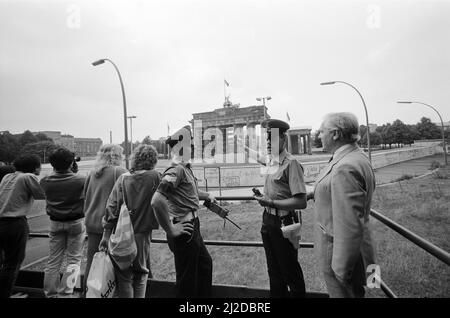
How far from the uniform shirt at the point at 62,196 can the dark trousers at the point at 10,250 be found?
41cm

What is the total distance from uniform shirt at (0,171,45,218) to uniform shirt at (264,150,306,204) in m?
2.79

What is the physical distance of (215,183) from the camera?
840 inches

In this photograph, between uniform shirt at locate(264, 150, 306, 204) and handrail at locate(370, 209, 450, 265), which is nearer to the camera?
handrail at locate(370, 209, 450, 265)

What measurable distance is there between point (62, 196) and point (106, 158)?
704 mm

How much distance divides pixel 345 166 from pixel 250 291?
1.71 m

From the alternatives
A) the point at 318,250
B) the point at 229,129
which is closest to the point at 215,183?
the point at 318,250

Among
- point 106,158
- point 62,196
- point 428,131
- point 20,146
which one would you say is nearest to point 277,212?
point 106,158

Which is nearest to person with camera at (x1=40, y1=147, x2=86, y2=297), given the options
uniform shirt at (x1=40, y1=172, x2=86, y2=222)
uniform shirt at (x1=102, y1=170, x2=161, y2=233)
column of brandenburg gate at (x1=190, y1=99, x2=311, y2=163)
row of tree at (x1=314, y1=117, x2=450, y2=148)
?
uniform shirt at (x1=40, y1=172, x2=86, y2=222)

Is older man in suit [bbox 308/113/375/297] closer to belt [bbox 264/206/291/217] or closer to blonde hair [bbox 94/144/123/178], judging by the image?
belt [bbox 264/206/291/217]

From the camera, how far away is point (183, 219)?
238cm

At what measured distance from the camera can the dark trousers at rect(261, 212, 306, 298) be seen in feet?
7.45

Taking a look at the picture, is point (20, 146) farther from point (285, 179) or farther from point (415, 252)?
point (415, 252)
